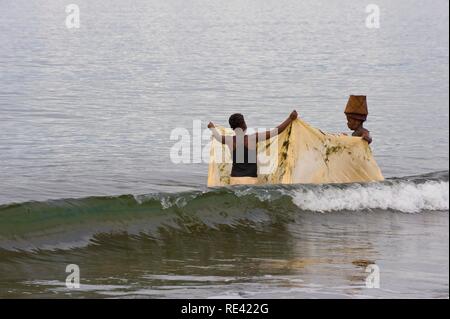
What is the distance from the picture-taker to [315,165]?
13086 millimetres

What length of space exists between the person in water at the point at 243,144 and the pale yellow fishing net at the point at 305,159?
0.10 m

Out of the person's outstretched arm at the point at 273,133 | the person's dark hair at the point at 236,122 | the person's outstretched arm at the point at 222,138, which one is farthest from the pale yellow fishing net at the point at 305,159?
the person's dark hair at the point at 236,122

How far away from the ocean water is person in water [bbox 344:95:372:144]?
772 millimetres

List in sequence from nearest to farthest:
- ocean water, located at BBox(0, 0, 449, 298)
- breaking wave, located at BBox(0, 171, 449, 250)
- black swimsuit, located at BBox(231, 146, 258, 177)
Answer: ocean water, located at BBox(0, 0, 449, 298), breaking wave, located at BBox(0, 171, 449, 250), black swimsuit, located at BBox(231, 146, 258, 177)

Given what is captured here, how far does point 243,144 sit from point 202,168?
17.8 feet

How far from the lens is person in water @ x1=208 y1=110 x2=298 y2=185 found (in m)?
12.7

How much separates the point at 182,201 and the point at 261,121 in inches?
410

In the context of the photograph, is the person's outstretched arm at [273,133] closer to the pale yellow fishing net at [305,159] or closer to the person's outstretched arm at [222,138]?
the pale yellow fishing net at [305,159]

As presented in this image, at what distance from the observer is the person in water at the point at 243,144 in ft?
41.6

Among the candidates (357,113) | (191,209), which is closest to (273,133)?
(357,113)

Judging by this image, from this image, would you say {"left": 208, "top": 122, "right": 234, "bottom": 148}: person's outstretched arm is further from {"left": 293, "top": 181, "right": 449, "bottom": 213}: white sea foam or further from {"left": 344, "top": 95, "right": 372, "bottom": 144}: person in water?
{"left": 344, "top": 95, "right": 372, "bottom": 144}: person in water

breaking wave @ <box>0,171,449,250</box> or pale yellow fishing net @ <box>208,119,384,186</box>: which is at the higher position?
pale yellow fishing net @ <box>208,119,384,186</box>

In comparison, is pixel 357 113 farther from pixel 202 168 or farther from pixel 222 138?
pixel 202 168

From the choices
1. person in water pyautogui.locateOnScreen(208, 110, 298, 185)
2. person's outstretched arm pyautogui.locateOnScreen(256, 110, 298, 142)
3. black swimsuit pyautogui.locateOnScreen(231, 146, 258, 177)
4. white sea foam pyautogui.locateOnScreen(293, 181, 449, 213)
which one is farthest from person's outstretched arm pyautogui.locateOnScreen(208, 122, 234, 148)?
white sea foam pyautogui.locateOnScreen(293, 181, 449, 213)
